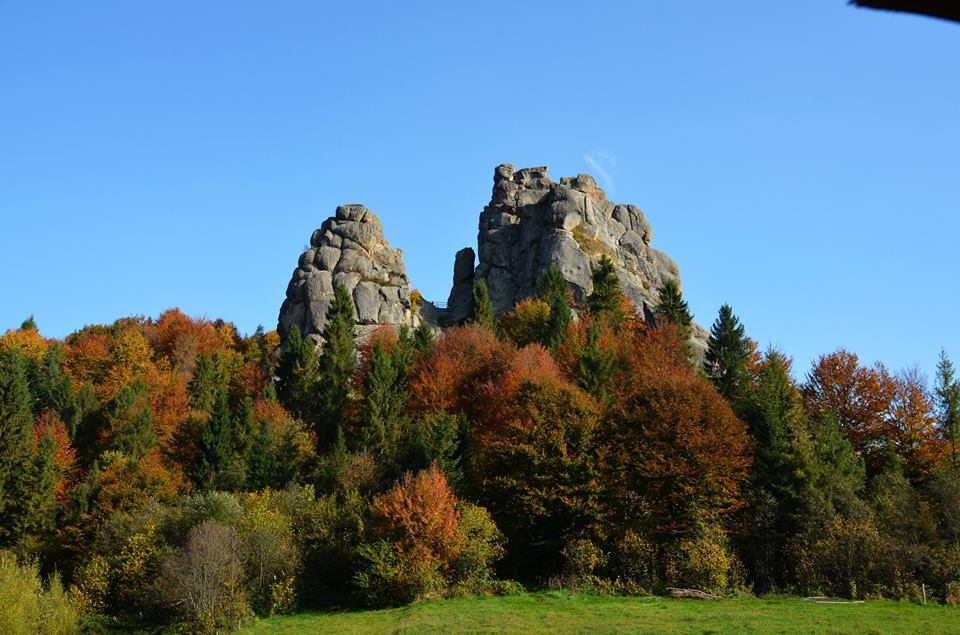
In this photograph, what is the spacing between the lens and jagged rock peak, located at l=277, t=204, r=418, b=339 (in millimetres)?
109688

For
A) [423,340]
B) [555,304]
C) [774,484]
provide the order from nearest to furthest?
[774,484]
[423,340]
[555,304]

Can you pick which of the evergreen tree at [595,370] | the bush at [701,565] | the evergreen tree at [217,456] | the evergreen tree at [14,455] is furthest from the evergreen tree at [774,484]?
the evergreen tree at [14,455]

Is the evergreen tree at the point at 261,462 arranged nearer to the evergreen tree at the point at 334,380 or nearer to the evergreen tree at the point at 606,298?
the evergreen tree at the point at 334,380

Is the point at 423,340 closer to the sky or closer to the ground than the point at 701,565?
closer to the sky

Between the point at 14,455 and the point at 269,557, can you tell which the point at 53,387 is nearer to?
the point at 14,455

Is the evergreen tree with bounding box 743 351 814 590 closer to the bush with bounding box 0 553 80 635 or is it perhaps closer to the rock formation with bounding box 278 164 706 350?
the bush with bounding box 0 553 80 635

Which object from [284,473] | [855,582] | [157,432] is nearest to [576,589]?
[855,582]

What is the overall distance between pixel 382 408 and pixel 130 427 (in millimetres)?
19169

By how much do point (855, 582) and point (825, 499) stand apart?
6.87 meters

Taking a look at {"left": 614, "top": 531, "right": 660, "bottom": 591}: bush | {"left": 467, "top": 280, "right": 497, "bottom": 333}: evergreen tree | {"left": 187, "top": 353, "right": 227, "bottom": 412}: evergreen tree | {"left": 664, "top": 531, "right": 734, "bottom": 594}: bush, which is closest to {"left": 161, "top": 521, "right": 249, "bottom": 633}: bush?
{"left": 614, "top": 531, "right": 660, "bottom": 591}: bush

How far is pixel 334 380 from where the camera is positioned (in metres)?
76.0

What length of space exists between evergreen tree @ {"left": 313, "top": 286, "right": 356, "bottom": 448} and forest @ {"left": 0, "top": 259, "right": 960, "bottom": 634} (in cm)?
36

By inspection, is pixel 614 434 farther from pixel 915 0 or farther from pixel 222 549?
pixel 915 0

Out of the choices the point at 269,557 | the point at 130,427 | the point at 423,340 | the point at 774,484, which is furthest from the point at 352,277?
the point at 774,484
